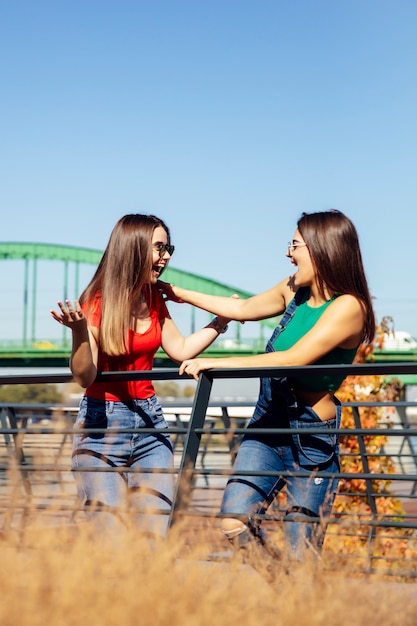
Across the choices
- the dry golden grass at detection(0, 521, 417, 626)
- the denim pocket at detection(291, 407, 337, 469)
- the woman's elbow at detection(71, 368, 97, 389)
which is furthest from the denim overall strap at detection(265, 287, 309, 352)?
the dry golden grass at detection(0, 521, 417, 626)

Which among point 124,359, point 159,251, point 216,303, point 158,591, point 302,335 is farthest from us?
point 216,303

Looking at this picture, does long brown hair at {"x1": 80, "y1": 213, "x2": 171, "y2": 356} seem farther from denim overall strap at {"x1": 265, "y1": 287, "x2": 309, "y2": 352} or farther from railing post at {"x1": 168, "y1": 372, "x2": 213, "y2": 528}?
denim overall strap at {"x1": 265, "y1": 287, "x2": 309, "y2": 352}

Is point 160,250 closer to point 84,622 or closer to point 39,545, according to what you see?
point 39,545

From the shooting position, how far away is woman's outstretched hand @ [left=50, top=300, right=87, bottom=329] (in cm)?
369

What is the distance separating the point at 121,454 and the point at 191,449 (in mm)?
322

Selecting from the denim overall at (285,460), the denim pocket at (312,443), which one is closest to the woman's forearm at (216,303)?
the denim overall at (285,460)

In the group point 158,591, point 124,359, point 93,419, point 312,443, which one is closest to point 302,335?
point 312,443

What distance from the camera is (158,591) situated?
2475 millimetres

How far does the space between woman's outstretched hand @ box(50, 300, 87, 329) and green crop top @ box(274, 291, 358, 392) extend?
0.86 m

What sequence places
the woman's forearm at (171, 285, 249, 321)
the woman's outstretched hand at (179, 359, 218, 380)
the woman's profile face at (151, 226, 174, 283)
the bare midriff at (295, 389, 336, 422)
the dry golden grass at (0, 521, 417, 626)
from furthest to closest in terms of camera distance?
the woman's forearm at (171, 285, 249, 321), the woman's profile face at (151, 226, 174, 283), the woman's outstretched hand at (179, 359, 218, 380), the bare midriff at (295, 389, 336, 422), the dry golden grass at (0, 521, 417, 626)

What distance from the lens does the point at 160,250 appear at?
4.30 meters

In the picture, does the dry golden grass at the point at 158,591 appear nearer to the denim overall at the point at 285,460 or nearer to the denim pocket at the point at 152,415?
the denim overall at the point at 285,460

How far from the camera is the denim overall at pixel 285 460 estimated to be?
366 centimetres

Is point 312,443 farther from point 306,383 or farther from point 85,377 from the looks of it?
point 85,377
